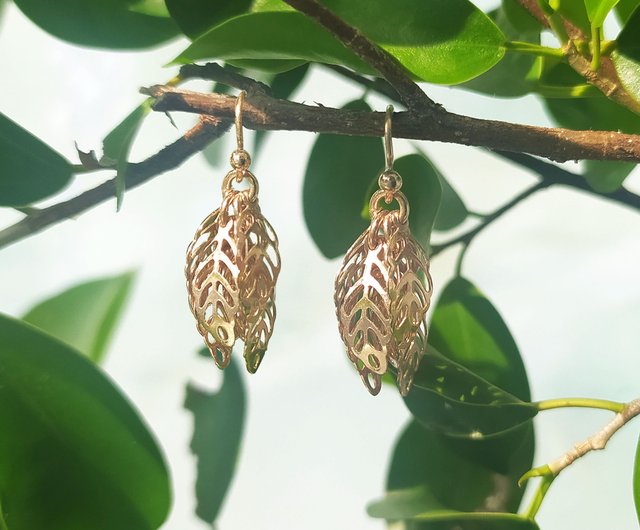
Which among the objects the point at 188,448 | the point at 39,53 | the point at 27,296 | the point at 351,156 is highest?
the point at 39,53

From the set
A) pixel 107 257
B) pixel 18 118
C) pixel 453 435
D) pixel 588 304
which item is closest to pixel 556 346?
pixel 588 304

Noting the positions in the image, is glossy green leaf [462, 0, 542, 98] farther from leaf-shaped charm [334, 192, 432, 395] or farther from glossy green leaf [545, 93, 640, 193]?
leaf-shaped charm [334, 192, 432, 395]

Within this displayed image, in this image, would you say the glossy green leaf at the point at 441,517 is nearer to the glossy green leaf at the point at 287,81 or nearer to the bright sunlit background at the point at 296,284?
the bright sunlit background at the point at 296,284

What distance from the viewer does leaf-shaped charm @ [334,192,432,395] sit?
514mm

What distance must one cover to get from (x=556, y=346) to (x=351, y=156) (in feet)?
1.23

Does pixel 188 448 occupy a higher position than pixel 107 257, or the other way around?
pixel 107 257

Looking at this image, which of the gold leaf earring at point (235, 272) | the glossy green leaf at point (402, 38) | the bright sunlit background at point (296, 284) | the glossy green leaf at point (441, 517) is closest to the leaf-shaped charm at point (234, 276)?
the gold leaf earring at point (235, 272)

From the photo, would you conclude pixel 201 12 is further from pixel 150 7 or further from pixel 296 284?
pixel 296 284

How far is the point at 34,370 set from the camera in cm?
57

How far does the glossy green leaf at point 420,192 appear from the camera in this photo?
651 mm

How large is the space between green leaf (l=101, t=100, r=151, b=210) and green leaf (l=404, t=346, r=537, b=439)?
0.30 m

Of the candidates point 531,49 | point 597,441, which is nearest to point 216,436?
point 597,441

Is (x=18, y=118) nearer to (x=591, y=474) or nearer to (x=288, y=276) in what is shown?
(x=288, y=276)

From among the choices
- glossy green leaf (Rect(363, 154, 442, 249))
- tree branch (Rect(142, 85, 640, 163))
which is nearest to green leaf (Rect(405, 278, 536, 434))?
glossy green leaf (Rect(363, 154, 442, 249))
